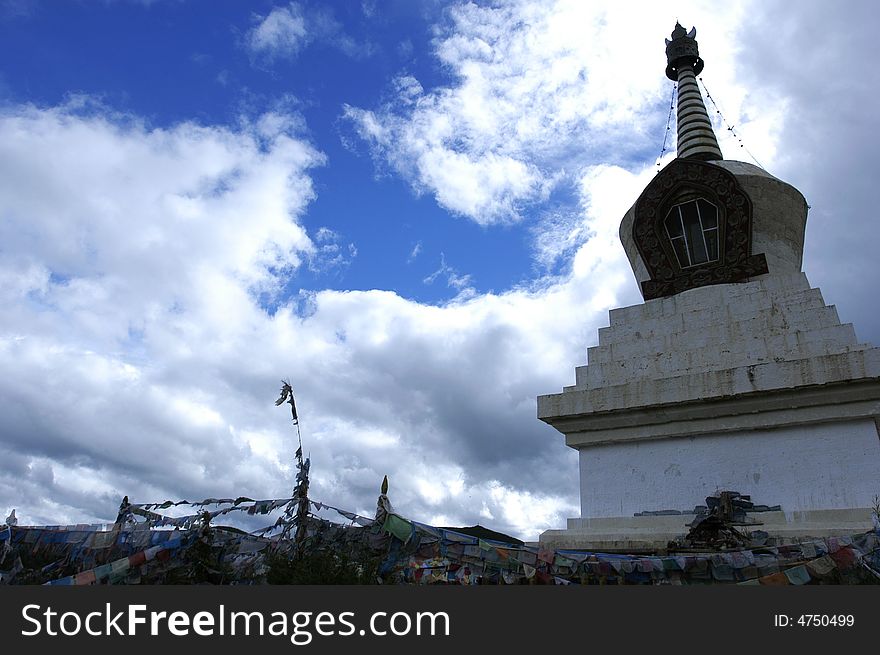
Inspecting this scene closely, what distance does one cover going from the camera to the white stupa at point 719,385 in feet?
29.0

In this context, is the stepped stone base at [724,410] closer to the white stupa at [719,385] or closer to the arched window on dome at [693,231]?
the white stupa at [719,385]

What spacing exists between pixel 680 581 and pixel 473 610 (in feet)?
8.44

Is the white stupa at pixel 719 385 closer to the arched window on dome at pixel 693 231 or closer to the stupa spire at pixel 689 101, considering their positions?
the arched window on dome at pixel 693 231

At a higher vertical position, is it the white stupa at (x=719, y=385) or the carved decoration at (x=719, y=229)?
the carved decoration at (x=719, y=229)

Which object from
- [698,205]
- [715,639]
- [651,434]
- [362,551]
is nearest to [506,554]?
[362,551]

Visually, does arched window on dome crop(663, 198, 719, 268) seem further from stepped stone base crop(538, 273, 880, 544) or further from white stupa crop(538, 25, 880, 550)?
stepped stone base crop(538, 273, 880, 544)

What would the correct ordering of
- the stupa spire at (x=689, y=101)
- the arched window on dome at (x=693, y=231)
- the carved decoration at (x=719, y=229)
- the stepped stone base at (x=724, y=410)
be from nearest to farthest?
1. the stepped stone base at (x=724, y=410)
2. the carved decoration at (x=719, y=229)
3. the arched window on dome at (x=693, y=231)
4. the stupa spire at (x=689, y=101)

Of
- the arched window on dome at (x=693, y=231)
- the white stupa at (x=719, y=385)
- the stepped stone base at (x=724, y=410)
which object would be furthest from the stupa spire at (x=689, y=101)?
the stepped stone base at (x=724, y=410)

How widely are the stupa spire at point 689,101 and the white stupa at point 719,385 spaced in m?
1.40

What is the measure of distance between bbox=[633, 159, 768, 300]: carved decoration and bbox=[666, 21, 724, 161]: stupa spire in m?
1.74

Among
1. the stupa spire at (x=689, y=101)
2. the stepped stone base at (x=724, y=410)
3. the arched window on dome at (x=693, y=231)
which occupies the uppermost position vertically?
the stupa spire at (x=689, y=101)

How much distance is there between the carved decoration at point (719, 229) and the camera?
11.3 meters

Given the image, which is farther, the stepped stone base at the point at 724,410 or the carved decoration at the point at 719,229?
the carved decoration at the point at 719,229

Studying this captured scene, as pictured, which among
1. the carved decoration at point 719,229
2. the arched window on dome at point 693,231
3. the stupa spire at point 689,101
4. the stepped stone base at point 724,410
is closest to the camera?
the stepped stone base at point 724,410
